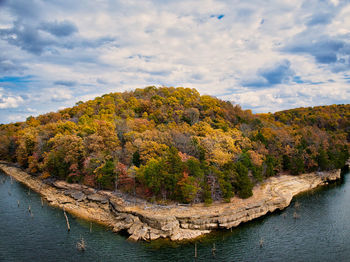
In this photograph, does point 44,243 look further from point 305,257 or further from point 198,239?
point 305,257

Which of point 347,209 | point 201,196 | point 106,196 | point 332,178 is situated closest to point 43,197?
point 106,196

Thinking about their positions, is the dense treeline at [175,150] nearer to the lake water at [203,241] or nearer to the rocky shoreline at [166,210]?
the rocky shoreline at [166,210]

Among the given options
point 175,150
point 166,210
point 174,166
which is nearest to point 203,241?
point 166,210

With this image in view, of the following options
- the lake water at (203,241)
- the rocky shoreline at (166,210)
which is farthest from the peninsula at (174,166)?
the lake water at (203,241)

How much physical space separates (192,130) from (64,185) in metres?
29.9

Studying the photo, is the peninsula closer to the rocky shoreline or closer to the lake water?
the rocky shoreline

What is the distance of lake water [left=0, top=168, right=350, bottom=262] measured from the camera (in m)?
25.9

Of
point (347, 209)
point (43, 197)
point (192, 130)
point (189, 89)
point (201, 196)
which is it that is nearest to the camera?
point (201, 196)

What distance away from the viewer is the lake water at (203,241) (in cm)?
2592

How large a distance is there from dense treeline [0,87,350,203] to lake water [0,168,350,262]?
23.5ft

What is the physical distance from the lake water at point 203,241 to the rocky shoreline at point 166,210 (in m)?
1.32

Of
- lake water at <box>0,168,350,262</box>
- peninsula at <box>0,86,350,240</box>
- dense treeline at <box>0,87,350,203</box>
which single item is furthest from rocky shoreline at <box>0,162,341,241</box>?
dense treeline at <box>0,87,350,203</box>

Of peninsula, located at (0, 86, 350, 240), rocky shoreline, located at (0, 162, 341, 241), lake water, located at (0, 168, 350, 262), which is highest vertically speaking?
peninsula, located at (0, 86, 350, 240)

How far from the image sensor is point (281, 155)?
51750 mm
